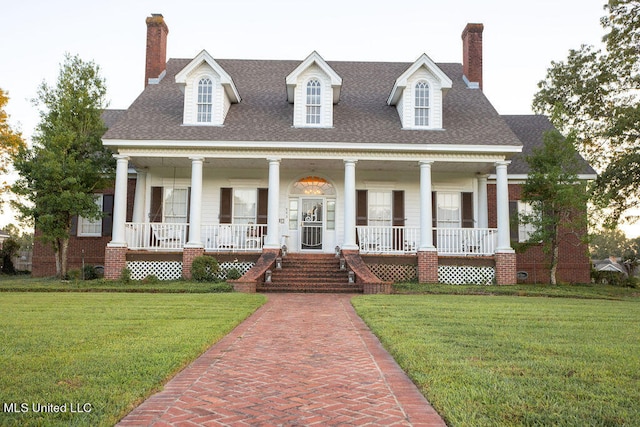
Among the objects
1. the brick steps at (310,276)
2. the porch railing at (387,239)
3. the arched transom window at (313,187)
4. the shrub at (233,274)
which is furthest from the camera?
the arched transom window at (313,187)

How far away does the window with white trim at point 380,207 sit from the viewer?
19875mm

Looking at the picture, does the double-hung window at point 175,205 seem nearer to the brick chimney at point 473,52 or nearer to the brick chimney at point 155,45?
the brick chimney at point 155,45

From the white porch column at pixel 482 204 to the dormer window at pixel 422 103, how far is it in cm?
348

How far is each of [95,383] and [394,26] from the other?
1580cm

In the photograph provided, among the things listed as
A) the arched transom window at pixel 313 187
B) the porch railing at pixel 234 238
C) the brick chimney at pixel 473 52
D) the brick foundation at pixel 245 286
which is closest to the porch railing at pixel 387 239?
the arched transom window at pixel 313 187

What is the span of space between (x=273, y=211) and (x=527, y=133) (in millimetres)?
12993

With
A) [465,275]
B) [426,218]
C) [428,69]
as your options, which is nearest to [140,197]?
[426,218]

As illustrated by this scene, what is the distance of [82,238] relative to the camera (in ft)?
67.0

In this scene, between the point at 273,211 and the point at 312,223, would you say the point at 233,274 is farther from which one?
the point at 312,223

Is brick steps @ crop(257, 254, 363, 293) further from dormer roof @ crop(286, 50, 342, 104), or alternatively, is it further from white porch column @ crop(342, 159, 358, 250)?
dormer roof @ crop(286, 50, 342, 104)

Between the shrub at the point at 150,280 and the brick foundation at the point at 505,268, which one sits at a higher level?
the brick foundation at the point at 505,268

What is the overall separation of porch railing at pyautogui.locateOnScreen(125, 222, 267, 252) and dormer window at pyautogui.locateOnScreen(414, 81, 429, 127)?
7.12 meters

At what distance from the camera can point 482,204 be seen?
19469mm

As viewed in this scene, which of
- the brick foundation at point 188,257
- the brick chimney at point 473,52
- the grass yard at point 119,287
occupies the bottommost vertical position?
the grass yard at point 119,287
